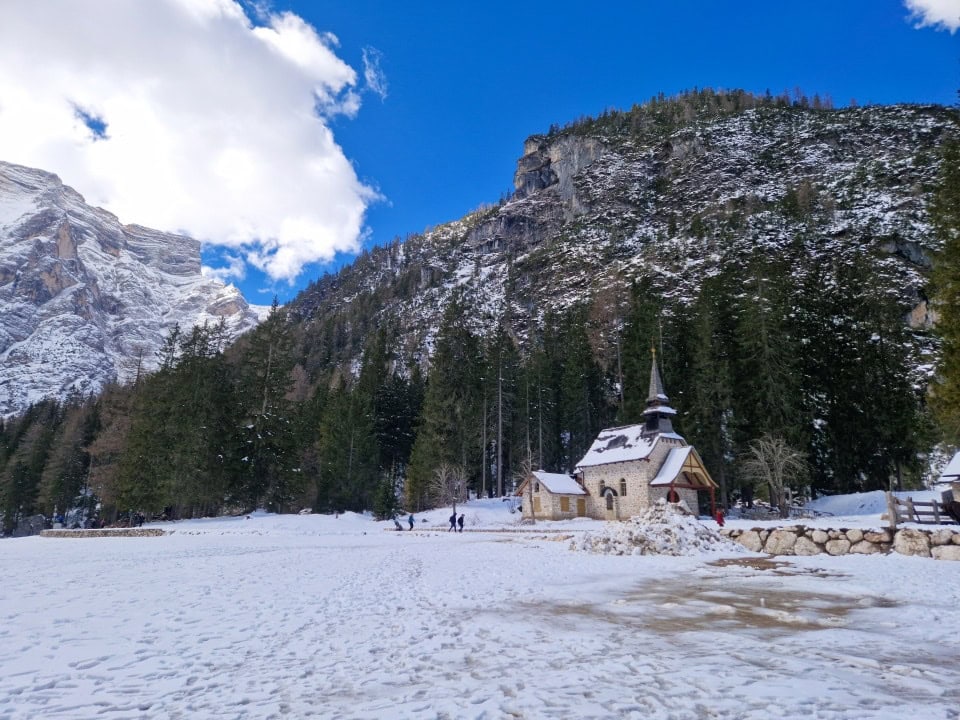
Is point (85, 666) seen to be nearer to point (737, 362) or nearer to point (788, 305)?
point (737, 362)

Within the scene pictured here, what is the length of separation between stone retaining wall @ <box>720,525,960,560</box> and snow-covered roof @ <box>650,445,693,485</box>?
17.4 meters

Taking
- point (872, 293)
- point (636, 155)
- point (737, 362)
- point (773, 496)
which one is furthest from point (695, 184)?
point (773, 496)

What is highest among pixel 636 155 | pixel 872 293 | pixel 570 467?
pixel 636 155

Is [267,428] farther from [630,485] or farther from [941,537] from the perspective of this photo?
[941,537]

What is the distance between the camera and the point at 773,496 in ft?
122

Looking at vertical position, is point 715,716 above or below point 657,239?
below

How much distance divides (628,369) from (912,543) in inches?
1406

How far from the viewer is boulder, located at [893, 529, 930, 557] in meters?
14.8

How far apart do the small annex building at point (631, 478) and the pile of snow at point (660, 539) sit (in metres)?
17.4

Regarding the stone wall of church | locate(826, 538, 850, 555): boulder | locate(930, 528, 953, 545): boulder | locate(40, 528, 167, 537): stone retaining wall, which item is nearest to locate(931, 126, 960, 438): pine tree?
locate(930, 528, 953, 545): boulder

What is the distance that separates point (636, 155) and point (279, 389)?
106623mm

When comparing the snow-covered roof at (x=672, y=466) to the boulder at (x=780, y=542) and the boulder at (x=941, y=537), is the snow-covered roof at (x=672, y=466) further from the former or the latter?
the boulder at (x=941, y=537)

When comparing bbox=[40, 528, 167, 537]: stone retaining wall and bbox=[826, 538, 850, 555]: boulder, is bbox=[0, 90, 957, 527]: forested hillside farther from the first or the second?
bbox=[826, 538, 850, 555]: boulder

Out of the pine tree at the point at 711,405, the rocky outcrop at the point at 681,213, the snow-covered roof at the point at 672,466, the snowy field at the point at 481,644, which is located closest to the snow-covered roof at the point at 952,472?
the snow-covered roof at the point at 672,466
